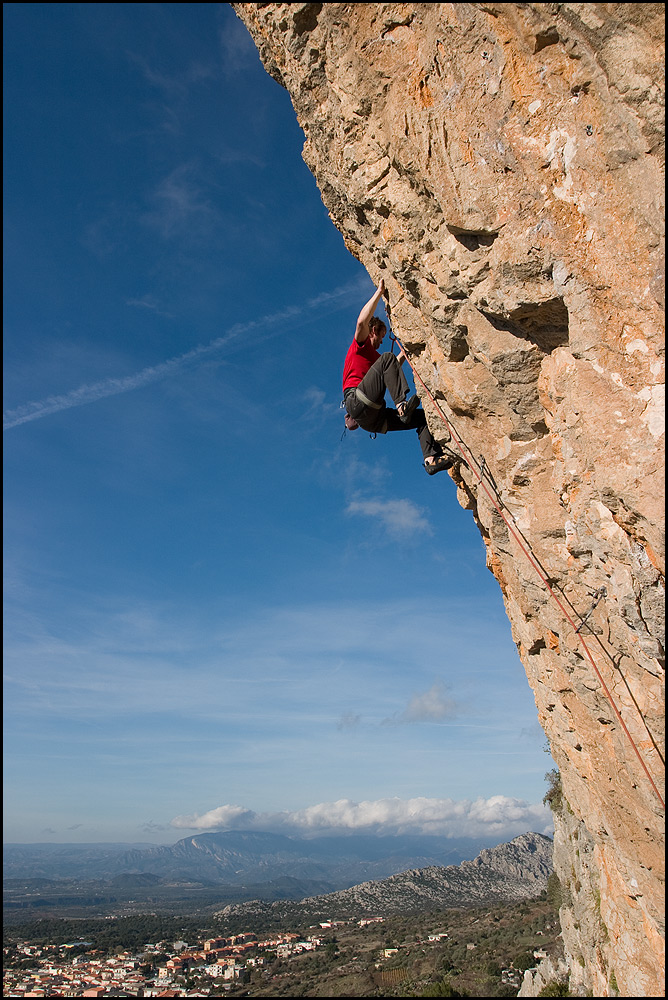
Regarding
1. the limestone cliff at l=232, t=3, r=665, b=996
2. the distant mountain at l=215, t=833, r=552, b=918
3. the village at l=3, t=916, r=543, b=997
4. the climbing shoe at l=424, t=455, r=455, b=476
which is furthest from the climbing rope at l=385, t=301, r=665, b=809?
the distant mountain at l=215, t=833, r=552, b=918

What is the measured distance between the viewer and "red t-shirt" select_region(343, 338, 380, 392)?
904 cm

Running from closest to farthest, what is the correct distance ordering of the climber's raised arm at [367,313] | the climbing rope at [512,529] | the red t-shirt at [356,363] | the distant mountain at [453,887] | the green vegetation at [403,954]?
1. the climbing rope at [512,529]
2. the climber's raised arm at [367,313]
3. the red t-shirt at [356,363]
4. the green vegetation at [403,954]
5. the distant mountain at [453,887]

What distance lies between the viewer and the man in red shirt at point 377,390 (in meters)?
8.58

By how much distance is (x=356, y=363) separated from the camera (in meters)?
9.07

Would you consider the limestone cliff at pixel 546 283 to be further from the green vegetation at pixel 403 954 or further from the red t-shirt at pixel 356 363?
the green vegetation at pixel 403 954

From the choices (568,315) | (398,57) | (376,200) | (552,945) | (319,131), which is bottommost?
(552,945)

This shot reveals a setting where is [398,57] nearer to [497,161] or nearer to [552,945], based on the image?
[497,161]

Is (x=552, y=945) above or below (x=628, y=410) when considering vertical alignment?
below

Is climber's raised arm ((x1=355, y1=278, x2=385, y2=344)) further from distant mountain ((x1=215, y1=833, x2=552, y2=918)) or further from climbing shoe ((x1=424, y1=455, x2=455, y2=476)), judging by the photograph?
distant mountain ((x1=215, y1=833, x2=552, y2=918))

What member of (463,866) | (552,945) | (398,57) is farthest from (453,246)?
(463,866)

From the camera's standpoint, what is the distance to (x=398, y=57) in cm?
619

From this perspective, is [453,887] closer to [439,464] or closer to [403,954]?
[403,954]

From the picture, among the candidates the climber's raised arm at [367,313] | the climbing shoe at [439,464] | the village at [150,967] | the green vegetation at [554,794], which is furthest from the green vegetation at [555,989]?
the village at [150,967]

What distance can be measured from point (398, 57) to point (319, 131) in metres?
1.56
